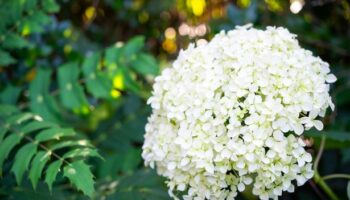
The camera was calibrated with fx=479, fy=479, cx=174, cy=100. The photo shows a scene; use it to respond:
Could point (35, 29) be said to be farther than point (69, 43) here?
No

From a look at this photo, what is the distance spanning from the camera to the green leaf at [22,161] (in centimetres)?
162

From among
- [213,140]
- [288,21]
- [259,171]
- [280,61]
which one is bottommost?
[259,171]

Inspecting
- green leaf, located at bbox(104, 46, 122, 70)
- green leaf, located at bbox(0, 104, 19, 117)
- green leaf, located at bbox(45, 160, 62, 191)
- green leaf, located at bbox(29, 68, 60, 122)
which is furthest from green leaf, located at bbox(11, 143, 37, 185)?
green leaf, located at bbox(104, 46, 122, 70)

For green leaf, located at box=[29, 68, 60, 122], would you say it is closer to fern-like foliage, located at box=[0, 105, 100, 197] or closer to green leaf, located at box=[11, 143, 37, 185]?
fern-like foliage, located at box=[0, 105, 100, 197]

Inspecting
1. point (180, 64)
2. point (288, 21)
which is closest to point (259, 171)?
point (180, 64)

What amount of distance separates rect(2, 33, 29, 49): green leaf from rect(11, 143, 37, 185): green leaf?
2.14ft

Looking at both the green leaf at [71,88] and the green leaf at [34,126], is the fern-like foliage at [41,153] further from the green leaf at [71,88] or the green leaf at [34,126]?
the green leaf at [71,88]

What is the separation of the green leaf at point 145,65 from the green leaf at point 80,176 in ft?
2.92

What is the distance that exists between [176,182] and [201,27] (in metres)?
1.99

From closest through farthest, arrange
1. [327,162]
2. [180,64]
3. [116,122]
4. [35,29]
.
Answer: [180,64] → [35,29] → [327,162] → [116,122]

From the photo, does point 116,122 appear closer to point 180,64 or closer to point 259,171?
point 180,64

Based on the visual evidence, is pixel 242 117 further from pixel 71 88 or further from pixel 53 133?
pixel 71 88

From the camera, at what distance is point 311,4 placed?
303 cm

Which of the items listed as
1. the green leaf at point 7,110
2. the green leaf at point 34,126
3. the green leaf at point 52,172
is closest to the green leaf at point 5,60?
the green leaf at point 7,110
